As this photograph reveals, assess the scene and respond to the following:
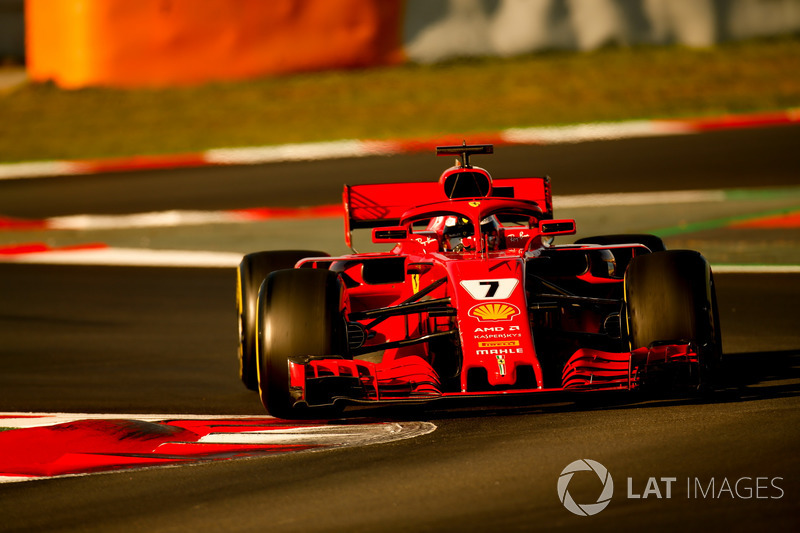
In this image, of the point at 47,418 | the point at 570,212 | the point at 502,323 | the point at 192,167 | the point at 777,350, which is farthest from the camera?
the point at 192,167

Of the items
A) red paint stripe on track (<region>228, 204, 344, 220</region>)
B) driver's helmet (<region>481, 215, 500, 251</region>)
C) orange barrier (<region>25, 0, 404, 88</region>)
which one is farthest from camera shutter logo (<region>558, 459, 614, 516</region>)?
orange barrier (<region>25, 0, 404, 88</region>)

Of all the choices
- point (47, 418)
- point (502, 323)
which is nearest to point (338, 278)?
point (502, 323)

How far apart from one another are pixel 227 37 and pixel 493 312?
18588 millimetres

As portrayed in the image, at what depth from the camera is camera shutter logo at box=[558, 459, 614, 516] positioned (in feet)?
15.2

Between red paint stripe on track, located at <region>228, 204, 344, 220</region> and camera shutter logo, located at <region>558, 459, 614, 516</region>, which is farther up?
red paint stripe on track, located at <region>228, 204, 344, 220</region>

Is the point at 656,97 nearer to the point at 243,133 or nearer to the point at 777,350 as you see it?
the point at 243,133

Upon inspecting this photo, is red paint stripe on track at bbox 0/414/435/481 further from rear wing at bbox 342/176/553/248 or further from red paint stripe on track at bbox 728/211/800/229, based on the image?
red paint stripe on track at bbox 728/211/800/229

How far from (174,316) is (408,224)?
127 inches

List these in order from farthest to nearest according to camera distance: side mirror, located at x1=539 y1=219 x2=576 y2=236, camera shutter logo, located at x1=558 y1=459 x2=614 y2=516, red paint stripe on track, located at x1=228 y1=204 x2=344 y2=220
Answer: red paint stripe on track, located at x1=228 y1=204 x2=344 y2=220 < side mirror, located at x1=539 y1=219 x2=576 y2=236 < camera shutter logo, located at x1=558 y1=459 x2=614 y2=516

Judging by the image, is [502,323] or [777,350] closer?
[502,323]

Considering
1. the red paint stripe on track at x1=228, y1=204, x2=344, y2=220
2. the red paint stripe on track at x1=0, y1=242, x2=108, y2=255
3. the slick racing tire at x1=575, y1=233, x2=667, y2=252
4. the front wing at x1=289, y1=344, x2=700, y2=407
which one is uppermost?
the red paint stripe on track at x1=228, y1=204, x2=344, y2=220

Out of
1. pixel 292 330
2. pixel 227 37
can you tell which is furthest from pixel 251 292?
pixel 227 37

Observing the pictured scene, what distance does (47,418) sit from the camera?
22.7 ft

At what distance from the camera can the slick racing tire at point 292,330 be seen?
6.45 m
